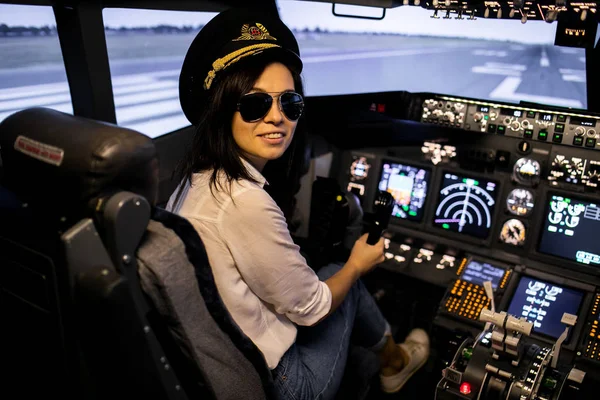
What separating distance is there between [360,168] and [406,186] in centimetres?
28

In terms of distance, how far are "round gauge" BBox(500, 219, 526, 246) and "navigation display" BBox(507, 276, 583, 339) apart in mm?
204

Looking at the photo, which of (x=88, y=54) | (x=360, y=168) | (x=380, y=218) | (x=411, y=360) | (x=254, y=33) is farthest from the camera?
(x=360, y=168)

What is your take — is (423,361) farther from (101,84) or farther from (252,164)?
(101,84)

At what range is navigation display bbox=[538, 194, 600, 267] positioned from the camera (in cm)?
228

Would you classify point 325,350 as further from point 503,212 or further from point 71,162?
point 503,212

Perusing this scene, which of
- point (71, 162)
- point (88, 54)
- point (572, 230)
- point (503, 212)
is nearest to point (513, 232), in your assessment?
point (503, 212)

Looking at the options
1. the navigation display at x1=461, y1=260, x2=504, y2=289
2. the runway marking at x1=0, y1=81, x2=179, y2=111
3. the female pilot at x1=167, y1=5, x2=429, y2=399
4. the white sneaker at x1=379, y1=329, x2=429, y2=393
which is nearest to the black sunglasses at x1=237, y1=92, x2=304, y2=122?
the female pilot at x1=167, y1=5, x2=429, y2=399

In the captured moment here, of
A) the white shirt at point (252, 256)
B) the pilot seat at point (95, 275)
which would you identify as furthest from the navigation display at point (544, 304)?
the pilot seat at point (95, 275)

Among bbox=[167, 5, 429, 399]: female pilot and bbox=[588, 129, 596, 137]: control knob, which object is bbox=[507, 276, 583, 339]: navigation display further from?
bbox=[167, 5, 429, 399]: female pilot

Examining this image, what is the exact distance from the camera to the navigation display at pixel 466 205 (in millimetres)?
2528

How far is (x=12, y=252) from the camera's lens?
38.3 inches

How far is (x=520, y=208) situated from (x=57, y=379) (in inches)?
83.7

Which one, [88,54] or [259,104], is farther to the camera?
[88,54]

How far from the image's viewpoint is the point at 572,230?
2.33 meters
